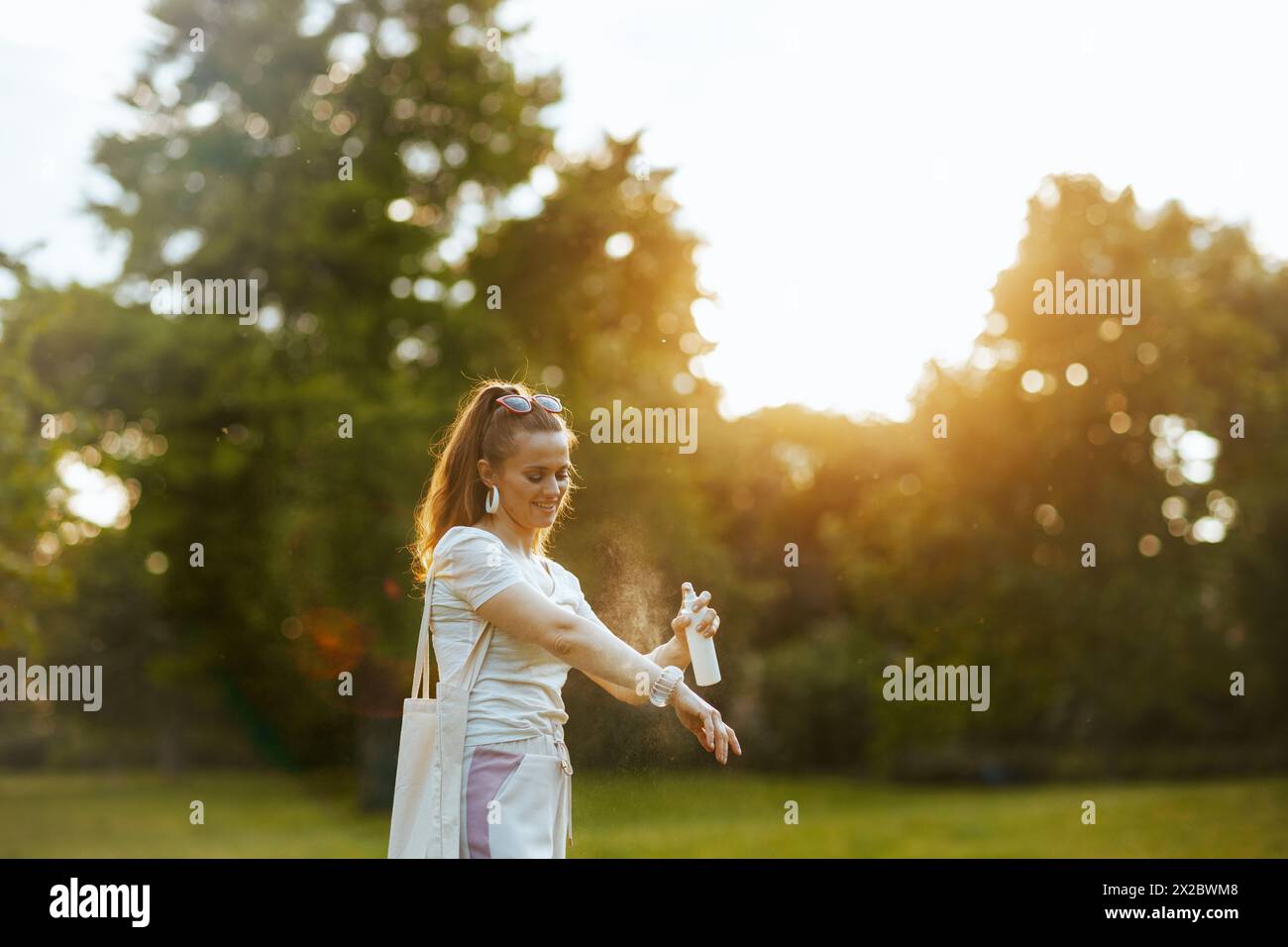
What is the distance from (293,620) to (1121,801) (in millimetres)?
11008

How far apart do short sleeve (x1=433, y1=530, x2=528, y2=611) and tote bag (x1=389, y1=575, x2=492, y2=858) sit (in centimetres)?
8

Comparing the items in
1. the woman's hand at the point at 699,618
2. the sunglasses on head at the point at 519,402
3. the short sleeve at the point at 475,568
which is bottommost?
the woman's hand at the point at 699,618

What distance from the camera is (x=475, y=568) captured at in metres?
2.88

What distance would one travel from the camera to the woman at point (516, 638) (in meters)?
2.85

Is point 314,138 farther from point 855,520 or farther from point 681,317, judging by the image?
point 855,520

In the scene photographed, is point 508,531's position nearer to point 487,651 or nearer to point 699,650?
point 487,651

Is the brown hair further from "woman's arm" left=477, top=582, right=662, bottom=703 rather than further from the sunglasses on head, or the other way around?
"woman's arm" left=477, top=582, right=662, bottom=703

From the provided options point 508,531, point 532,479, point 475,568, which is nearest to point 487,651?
point 475,568

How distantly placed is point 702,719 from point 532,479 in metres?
0.72

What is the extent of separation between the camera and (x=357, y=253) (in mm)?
15039

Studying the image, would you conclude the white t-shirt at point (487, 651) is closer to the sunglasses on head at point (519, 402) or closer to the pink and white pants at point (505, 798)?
the pink and white pants at point (505, 798)

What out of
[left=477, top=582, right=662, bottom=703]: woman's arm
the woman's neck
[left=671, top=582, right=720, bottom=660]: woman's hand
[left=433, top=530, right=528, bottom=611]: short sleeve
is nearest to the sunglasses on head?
the woman's neck

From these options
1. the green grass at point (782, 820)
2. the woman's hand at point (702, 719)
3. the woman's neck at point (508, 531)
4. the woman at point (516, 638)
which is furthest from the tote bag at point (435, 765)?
the green grass at point (782, 820)
